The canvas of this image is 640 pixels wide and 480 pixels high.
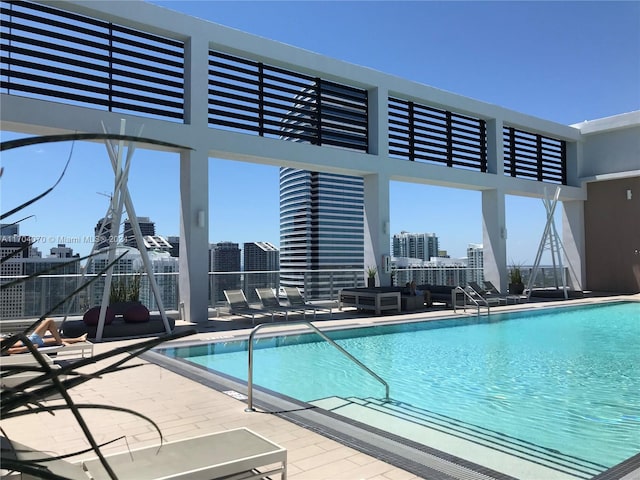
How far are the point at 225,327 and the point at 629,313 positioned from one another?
426 inches

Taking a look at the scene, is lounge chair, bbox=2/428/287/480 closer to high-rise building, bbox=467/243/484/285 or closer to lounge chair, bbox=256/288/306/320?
lounge chair, bbox=256/288/306/320

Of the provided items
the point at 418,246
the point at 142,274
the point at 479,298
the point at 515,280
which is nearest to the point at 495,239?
the point at 515,280

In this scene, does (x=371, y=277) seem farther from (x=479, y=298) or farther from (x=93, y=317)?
(x=93, y=317)

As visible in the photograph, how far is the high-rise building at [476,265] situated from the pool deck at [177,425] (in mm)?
13632

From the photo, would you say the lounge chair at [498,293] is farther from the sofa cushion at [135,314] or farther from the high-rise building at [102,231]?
the high-rise building at [102,231]

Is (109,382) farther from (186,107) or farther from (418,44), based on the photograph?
(418,44)

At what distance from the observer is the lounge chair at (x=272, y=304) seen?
1107 cm

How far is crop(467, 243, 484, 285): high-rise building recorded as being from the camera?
1770 centimetres

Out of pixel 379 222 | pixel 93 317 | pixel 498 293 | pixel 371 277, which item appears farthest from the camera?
pixel 498 293

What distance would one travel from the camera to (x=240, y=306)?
11.0 meters

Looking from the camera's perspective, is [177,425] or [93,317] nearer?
[177,425]

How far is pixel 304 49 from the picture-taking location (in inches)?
505

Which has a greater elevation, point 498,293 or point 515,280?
point 515,280

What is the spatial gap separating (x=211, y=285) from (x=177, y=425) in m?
7.78
